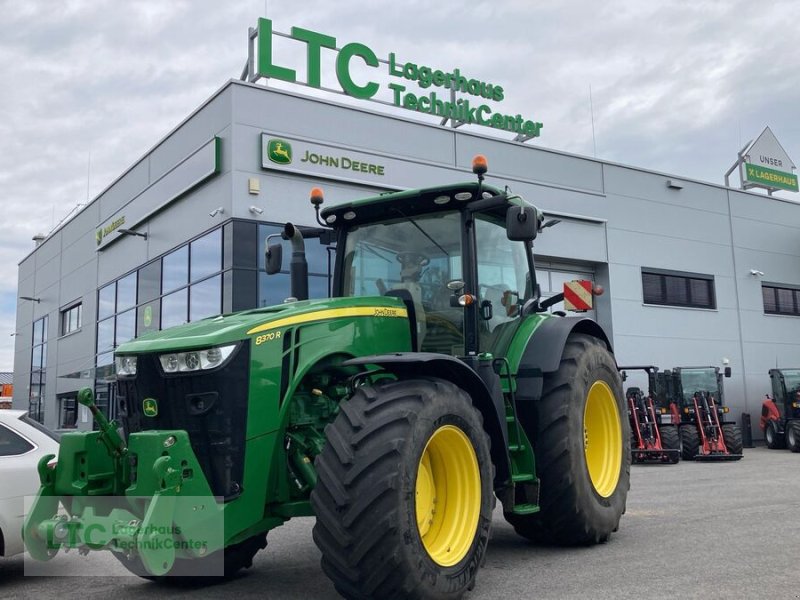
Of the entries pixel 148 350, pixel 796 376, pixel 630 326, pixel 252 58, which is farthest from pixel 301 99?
pixel 796 376

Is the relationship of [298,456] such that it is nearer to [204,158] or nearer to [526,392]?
[526,392]

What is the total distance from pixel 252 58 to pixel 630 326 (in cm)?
1258

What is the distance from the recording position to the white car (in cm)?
591

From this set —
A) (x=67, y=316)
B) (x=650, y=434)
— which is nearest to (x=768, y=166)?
(x=650, y=434)

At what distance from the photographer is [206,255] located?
17.6 m

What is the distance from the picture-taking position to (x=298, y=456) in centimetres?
488

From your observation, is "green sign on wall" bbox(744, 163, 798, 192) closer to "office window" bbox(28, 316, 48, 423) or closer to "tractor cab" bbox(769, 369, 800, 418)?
"tractor cab" bbox(769, 369, 800, 418)

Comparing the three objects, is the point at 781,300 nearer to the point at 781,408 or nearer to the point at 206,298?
the point at 781,408

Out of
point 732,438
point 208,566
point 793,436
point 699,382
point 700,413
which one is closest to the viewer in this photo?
point 208,566

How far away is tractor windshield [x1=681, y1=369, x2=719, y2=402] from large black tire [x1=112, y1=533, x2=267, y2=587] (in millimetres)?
16353

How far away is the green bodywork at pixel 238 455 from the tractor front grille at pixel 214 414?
0.02 meters

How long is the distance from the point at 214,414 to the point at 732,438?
1592 centimetres

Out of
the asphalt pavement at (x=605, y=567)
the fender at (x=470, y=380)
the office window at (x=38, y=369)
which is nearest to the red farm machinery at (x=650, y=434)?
the asphalt pavement at (x=605, y=567)

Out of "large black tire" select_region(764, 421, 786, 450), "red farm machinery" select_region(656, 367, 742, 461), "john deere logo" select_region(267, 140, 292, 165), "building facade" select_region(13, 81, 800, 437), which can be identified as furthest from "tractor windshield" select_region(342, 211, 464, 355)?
"large black tire" select_region(764, 421, 786, 450)
